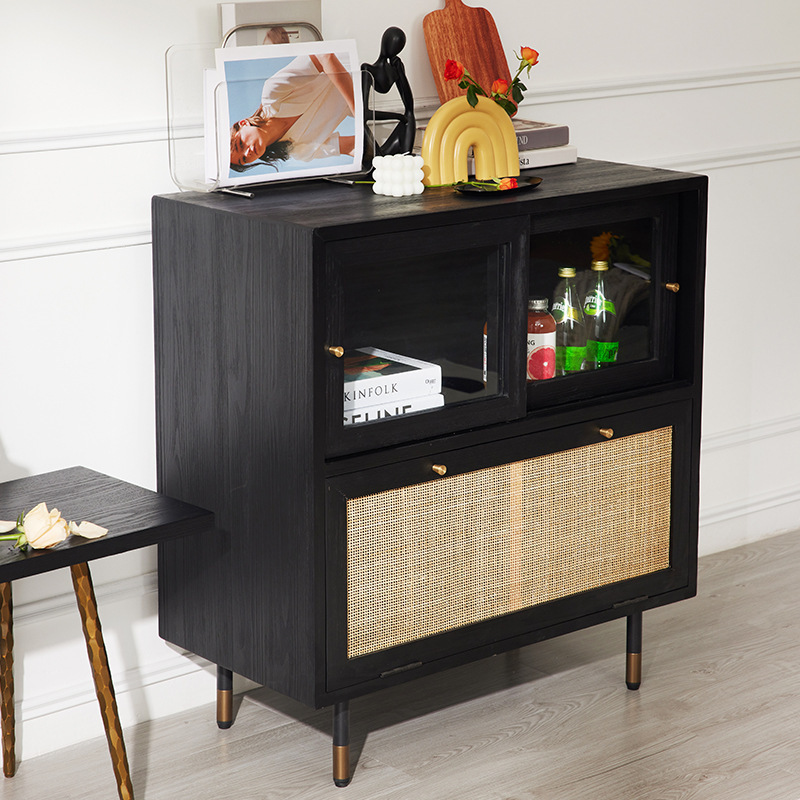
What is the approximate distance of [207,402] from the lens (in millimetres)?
2205

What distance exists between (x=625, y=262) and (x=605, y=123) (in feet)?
2.10

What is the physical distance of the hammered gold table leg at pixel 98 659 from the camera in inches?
78.6

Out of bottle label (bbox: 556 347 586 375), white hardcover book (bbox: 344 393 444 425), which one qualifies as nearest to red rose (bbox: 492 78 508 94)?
bottle label (bbox: 556 347 586 375)

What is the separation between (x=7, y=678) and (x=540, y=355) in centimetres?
109

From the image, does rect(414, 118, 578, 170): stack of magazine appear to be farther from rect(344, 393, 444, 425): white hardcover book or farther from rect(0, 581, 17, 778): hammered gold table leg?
rect(0, 581, 17, 778): hammered gold table leg

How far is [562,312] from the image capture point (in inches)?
93.9

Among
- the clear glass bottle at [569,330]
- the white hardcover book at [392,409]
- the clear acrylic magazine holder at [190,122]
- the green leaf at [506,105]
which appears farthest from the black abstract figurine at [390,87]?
the white hardcover book at [392,409]

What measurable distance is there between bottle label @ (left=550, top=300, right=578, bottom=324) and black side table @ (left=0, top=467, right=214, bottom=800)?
76 centimetres

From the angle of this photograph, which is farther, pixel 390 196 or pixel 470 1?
pixel 470 1

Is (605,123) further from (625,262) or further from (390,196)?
(390,196)

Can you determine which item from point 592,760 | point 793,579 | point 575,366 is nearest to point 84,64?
point 575,366

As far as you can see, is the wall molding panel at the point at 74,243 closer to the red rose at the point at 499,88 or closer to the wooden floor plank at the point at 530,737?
the red rose at the point at 499,88

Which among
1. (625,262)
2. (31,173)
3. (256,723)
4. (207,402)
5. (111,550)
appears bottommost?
(256,723)

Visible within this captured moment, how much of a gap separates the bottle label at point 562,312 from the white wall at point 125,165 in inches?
22.1
